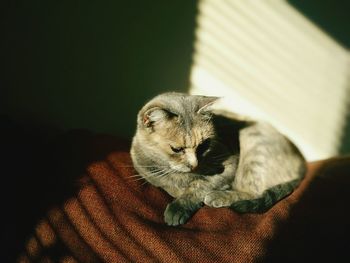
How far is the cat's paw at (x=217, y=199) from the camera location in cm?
152

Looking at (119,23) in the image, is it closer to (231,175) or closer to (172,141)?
(172,141)

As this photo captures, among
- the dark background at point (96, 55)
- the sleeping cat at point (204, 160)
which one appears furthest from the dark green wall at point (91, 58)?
the sleeping cat at point (204, 160)

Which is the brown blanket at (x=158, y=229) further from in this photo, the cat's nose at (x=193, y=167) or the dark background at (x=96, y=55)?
the dark background at (x=96, y=55)

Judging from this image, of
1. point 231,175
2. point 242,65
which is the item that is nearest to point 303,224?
point 231,175

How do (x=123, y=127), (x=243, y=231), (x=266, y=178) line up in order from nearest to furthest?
(x=243, y=231)
(x=266, y=178)
(x=123, y=127)

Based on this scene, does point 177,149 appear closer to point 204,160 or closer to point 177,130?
point 177,130

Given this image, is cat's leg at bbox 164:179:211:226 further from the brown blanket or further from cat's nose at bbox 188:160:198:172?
cat's nose at bbox 188:160:198:172

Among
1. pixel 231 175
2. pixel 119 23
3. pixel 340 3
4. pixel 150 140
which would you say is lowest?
pixel 231 175

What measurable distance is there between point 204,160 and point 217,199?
0.21 meters

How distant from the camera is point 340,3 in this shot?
85.6 inches

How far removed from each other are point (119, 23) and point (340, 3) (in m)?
1.48

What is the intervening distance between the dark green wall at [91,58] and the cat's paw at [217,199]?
885 mm

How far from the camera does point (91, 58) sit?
1952mm

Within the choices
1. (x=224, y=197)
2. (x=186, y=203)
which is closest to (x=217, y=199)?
(x=224, y=197)
